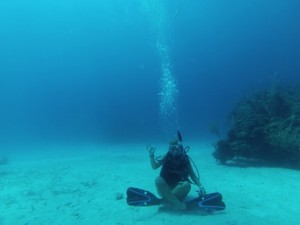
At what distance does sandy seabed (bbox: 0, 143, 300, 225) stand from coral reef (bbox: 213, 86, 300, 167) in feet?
2.15

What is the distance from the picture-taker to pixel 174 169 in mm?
6859

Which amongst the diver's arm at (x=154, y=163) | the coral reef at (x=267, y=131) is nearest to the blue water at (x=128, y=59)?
the coral reef at (x=267, y=131)

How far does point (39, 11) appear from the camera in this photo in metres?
99.4

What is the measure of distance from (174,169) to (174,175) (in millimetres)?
153

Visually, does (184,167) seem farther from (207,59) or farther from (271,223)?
(207,59)

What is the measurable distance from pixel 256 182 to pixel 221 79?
86.3m

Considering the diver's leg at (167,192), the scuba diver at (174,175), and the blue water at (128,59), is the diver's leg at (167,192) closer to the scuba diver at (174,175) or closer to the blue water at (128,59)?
the scuba diver at (174,175)

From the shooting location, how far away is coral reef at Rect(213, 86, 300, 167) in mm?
10180

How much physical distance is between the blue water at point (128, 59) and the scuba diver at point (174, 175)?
1368 inches

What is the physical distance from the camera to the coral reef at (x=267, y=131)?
10.2m

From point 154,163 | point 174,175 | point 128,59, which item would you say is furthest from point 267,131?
point 128,59

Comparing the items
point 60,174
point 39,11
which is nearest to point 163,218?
point 60,174

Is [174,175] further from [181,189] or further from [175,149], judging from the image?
[175,149]

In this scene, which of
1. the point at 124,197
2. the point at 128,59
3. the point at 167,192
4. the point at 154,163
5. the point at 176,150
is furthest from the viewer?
the point at 128,59
